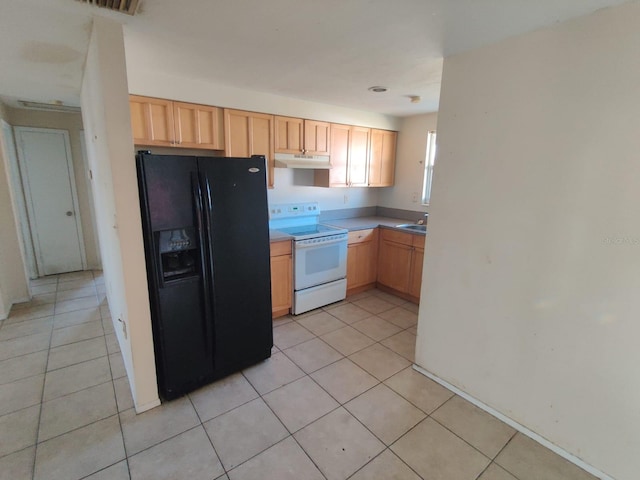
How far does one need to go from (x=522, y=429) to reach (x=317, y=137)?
3166mm

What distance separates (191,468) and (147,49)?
251 centimetres

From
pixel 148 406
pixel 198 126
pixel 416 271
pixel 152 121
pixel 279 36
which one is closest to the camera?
pixel 279 36

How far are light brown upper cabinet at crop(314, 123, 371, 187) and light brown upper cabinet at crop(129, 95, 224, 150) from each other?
136 cm

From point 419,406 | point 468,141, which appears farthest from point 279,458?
point 468,141

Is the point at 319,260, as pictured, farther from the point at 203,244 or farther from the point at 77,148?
the point at 77,148

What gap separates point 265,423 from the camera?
190 cm

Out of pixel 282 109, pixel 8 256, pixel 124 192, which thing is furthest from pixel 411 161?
pixel 8 256

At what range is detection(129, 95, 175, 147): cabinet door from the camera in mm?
2514

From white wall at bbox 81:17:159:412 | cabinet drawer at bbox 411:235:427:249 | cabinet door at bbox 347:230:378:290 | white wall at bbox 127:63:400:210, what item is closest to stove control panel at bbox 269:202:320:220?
white wall at bbox 127:63:400:210

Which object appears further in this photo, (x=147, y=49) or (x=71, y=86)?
(x=71, y=86)

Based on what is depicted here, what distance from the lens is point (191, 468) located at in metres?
1.60

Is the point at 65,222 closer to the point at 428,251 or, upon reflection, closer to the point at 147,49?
the point at 147,49

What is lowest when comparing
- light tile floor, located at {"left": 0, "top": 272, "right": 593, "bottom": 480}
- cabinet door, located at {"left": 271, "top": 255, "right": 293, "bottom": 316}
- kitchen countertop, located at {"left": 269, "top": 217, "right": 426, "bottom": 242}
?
light tile floor, located at {"left": 0, "top": 272, "right": 593, "bottom": 480}

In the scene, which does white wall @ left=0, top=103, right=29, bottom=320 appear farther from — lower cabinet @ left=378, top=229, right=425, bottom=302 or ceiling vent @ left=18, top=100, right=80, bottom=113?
lower cabinet @ left=378, top=229, right=425, bottom=302
